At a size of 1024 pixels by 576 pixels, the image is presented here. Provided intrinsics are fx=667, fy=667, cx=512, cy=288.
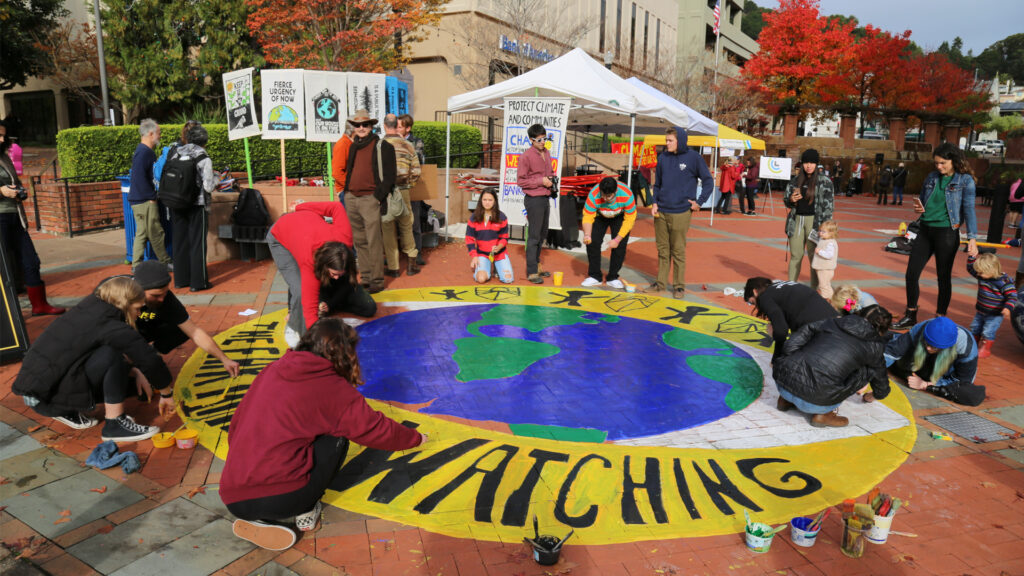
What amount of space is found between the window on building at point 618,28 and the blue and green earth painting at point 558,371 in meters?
31.8

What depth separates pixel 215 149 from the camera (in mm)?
15141

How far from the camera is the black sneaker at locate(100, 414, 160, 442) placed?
4223 mm

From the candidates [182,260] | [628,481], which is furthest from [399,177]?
[628,481]

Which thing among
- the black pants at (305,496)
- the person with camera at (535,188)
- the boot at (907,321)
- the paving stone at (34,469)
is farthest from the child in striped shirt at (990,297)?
the paving stone at (34,469)

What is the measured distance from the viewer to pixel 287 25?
18.9m

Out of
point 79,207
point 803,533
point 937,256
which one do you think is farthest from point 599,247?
point 79,207

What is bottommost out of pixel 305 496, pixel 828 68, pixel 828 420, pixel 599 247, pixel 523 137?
pixel 828 420

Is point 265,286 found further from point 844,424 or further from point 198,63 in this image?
point 198,63

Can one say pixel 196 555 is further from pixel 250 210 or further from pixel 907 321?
pixel 907 321

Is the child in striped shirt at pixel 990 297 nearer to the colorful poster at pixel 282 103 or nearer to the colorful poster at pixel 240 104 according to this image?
the colorful poster at pixel 282 103

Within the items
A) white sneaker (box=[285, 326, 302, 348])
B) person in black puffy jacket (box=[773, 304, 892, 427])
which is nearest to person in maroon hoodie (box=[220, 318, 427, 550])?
white sneaker (box=[285, 326, 302, 348])

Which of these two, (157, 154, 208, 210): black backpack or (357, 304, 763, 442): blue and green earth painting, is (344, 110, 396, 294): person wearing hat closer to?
(357, 304, 763, 442): blue and green earth painting

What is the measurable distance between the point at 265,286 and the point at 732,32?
61178 millimetres

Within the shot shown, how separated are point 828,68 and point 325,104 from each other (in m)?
33.2
